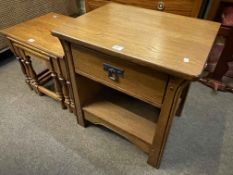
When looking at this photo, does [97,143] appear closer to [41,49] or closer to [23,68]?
[41,49]

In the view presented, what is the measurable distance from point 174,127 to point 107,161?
0.50m

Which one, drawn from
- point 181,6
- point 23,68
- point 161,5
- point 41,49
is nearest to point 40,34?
point 41,49

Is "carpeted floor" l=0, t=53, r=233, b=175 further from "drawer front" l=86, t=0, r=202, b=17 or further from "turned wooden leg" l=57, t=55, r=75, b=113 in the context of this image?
"drawer front" l=86, t=0, r=202, b=17

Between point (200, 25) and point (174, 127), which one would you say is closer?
point (200, 25)

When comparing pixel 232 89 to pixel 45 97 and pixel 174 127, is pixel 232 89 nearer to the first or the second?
pixel 174 127

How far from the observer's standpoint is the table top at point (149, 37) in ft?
2.04

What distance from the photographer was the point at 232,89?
1457 millimetres

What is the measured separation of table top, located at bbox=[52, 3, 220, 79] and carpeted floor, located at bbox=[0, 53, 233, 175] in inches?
26.7

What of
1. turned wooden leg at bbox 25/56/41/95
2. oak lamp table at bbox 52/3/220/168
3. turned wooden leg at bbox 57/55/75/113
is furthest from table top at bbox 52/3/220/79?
turned wooden leg at bbox 25/56/41/95

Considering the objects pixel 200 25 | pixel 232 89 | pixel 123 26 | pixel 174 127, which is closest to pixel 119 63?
pixel 123 26

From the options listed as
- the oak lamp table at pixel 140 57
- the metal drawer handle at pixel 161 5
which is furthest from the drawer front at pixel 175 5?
the oak lamp table at pixel 140 57

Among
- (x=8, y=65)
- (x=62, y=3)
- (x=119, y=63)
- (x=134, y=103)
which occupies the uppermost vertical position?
(x=119, y=63)

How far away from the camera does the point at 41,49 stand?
1077 mm

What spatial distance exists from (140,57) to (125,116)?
0.52m
